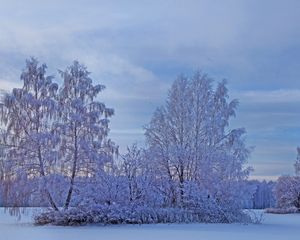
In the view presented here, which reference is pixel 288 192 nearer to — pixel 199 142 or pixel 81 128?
pixel 199 142

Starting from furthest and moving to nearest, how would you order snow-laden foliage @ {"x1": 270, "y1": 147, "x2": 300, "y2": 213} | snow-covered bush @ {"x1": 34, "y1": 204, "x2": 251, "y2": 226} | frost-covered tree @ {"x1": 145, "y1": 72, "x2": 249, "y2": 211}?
snow-laden foliage @ {"x1": 270, "y1": 147, "x2": 300, "y2": 213}, frost-covered tree @ {"x1": 145, "y1": 72, "x2": 249, "y2": 211}, snow-covered bush @ {"x1": 34, "y1": 204, "x2": 251, "y2": 226}

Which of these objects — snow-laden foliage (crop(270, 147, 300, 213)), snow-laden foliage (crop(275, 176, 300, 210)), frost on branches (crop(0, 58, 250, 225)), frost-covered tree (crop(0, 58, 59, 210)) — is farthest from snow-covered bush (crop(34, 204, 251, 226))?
snow-laden foliage (crop(275, 176, 300, 210))

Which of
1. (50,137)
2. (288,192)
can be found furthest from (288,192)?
(50,137)

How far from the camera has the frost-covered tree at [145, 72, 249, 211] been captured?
86.0 ft

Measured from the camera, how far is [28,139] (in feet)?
78.2

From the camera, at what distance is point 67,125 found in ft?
79.9

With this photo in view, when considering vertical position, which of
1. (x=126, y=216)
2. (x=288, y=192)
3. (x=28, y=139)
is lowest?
(x=126, y=216)

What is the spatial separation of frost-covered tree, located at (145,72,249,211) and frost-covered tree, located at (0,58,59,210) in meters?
5.62

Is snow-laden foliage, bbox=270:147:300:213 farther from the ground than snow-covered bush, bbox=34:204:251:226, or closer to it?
farther from the ground

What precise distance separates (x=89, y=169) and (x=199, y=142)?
6511 millimetres

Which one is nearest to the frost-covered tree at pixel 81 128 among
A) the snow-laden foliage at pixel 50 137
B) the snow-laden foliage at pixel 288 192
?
the snow-laden foliage at pixel 50 137

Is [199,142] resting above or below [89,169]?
above

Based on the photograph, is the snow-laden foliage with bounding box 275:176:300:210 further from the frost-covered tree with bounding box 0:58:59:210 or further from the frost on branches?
the frost-covered tree with bounding box 0:58:59:210

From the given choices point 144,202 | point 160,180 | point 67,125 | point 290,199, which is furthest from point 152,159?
point 290,199
